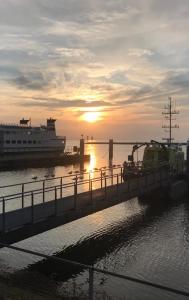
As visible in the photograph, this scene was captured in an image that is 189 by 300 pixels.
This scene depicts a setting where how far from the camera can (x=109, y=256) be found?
2191 centimetres

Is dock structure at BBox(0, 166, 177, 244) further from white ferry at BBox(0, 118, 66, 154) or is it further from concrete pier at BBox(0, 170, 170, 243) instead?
white ferry at BBox(0, 118, 66, 154)

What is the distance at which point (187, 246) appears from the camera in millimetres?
23891

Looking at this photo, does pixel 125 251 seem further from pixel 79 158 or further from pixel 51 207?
pixel 79 158

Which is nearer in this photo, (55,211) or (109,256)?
(55,211)

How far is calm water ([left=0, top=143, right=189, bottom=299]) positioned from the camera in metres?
16.8

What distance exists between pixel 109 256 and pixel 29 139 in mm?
97939

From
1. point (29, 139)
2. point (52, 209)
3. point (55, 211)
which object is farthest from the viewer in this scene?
point (29, 139)

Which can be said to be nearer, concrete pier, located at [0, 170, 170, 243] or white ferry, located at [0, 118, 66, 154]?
concrete pier, located at [0, 170, 170, 243]

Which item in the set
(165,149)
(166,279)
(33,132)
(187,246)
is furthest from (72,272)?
(33,132)

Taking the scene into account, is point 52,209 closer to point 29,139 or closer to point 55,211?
point 55,211

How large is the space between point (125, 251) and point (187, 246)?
142 inches

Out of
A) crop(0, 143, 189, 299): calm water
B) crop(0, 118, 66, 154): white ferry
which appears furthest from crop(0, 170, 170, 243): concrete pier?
crop(0, 118, 66, 154): white ferry

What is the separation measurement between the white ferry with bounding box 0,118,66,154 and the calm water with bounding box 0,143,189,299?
270ft

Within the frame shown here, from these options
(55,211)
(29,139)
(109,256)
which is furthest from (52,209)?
(29,139)
